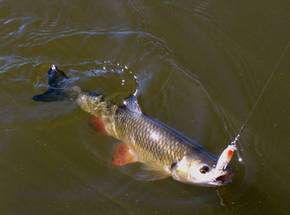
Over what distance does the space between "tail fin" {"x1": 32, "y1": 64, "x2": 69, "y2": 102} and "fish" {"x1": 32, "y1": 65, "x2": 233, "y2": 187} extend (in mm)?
59

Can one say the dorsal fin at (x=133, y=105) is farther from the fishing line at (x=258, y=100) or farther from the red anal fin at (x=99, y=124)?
the fishing line at (x=258, y=100)

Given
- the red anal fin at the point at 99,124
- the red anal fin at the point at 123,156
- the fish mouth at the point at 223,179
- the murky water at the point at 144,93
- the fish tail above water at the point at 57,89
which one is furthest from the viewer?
the fish tail above water at the point at 57,89

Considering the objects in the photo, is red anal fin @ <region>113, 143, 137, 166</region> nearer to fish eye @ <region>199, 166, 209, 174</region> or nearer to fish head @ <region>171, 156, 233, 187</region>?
fish head @ <region>171, 156, 233, 187</region>

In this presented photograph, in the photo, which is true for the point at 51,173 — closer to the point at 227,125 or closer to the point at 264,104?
the point at 227,125

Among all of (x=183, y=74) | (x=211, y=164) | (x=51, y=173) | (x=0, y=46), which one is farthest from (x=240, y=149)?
(x=0, y=46)

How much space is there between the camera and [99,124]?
4.76 m

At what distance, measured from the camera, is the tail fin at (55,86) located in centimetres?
507

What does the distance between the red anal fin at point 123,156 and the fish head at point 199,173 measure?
47cm

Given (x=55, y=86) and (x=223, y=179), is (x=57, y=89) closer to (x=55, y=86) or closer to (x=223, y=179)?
(x=55, y=86)

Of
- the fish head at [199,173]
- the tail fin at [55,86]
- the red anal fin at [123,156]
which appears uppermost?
the fish head at [199,173]

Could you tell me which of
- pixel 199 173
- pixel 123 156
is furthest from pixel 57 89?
pixel 199 173

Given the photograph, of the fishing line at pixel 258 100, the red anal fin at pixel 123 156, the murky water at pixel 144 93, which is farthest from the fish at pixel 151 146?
the fishing line at pixel 258 100

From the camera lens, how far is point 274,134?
4637 mm

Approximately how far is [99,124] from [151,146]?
2.38 ft
